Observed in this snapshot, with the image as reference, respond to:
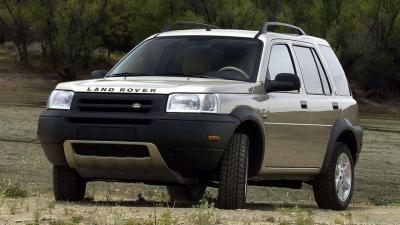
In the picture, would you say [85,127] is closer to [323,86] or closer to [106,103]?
[106,103]

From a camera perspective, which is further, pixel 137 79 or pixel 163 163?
pixel 137 79

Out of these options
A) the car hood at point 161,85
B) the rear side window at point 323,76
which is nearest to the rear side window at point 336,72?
the rear side window at point 323,76

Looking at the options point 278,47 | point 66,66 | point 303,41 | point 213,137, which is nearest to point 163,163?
point 213,137

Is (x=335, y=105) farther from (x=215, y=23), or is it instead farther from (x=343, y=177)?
(x=215, y=23)

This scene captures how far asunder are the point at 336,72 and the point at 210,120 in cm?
349

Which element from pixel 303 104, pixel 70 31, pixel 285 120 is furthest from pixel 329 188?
pixel 70 31

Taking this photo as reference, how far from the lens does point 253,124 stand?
9.48 m

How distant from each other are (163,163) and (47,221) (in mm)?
1679

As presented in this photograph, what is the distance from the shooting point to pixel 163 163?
892 centimetres

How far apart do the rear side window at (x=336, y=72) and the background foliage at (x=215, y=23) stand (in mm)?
46402

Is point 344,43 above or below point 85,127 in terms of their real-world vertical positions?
below

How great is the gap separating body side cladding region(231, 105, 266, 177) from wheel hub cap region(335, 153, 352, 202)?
6.30 ft

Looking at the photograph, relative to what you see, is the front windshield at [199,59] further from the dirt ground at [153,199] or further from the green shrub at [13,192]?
the green shrub at [13,192]

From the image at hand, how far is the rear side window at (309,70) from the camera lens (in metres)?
11.0
